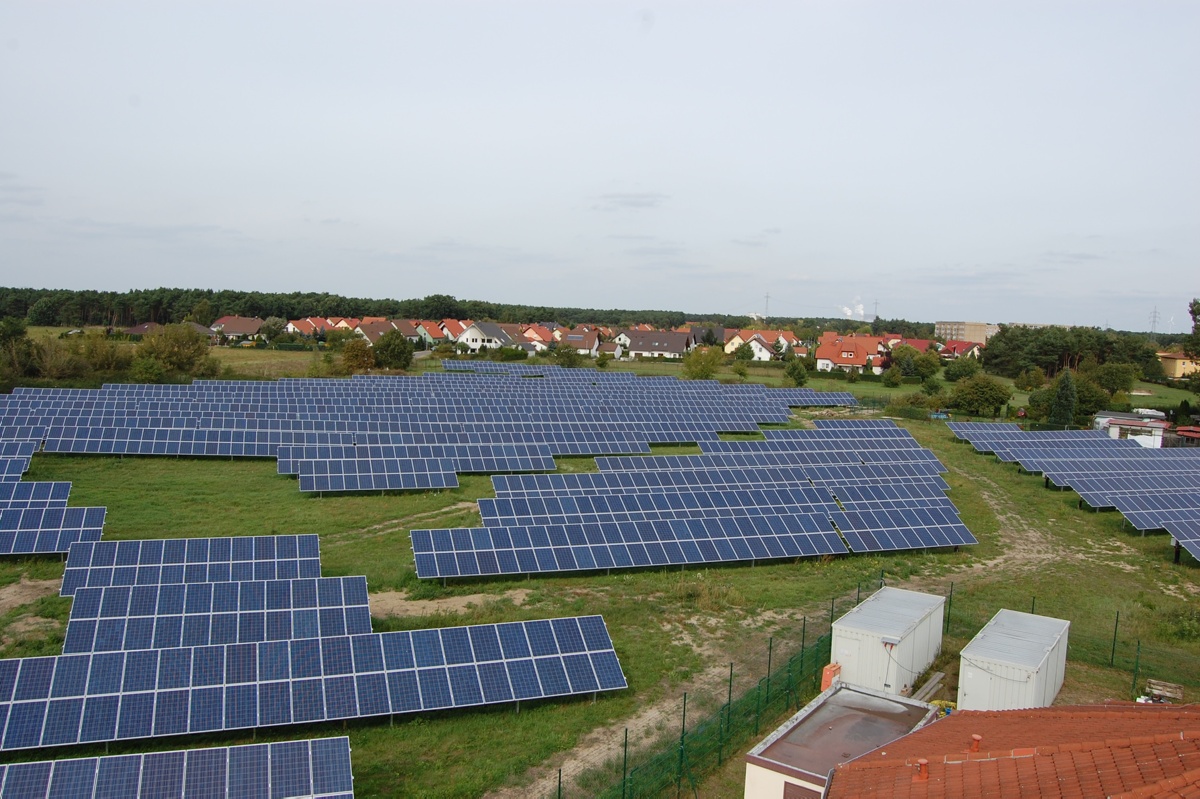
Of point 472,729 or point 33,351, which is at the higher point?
point 33,351

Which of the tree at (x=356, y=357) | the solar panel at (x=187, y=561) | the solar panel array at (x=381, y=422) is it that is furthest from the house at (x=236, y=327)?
the solar panel at (x=187, y=561)

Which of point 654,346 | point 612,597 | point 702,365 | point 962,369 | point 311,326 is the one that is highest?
point 311,326

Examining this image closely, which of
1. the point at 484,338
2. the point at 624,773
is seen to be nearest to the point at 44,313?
the point at 484,338

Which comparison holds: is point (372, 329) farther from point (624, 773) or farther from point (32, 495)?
point (624, 773)

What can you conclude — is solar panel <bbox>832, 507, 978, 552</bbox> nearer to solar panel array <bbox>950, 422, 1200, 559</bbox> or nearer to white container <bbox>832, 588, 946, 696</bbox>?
solar panel array <bbox>950, 422, 1200, 559</bbox>

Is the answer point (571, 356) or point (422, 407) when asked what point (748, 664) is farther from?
point (571, 356)

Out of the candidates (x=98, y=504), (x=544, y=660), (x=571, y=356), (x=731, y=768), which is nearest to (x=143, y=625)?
(x=544, y=660)
